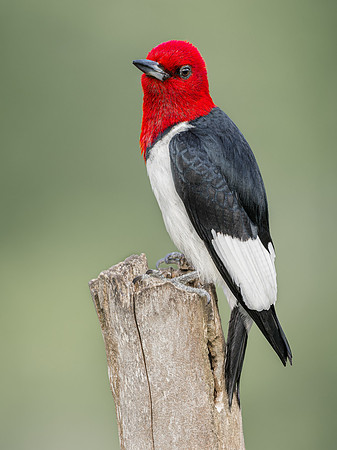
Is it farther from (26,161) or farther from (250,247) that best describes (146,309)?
(26,161)

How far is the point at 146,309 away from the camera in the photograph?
6.59 feet

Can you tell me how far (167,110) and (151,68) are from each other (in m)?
0.16

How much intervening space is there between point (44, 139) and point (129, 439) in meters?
3.10

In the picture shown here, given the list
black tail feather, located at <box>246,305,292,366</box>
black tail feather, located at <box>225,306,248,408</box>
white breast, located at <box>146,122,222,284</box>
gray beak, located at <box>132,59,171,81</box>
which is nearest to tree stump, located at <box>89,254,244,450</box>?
black tail feather, located at <box>225,306,248,408</box>

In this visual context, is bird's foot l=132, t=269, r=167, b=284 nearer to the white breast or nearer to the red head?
the white breast

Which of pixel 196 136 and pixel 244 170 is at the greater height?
pixel 196 136

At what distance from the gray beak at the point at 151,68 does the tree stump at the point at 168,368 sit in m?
0.73

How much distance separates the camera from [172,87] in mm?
2309

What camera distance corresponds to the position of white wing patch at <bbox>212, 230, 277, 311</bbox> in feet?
7.06

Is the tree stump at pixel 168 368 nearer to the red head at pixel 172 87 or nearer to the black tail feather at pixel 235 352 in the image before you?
the black tail feather at pixel 235 352

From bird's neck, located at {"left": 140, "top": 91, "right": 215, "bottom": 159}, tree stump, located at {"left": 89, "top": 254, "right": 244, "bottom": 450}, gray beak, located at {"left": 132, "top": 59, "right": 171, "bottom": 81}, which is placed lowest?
tree stump, located at {"left": 89, "top": 254, "right": 244, "bottom": 450}

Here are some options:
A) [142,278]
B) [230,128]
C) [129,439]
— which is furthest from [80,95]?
[129,439]

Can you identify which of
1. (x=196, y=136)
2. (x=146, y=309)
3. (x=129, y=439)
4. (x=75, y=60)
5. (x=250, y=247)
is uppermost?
(x=75, y=60)

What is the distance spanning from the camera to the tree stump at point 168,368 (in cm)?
200
